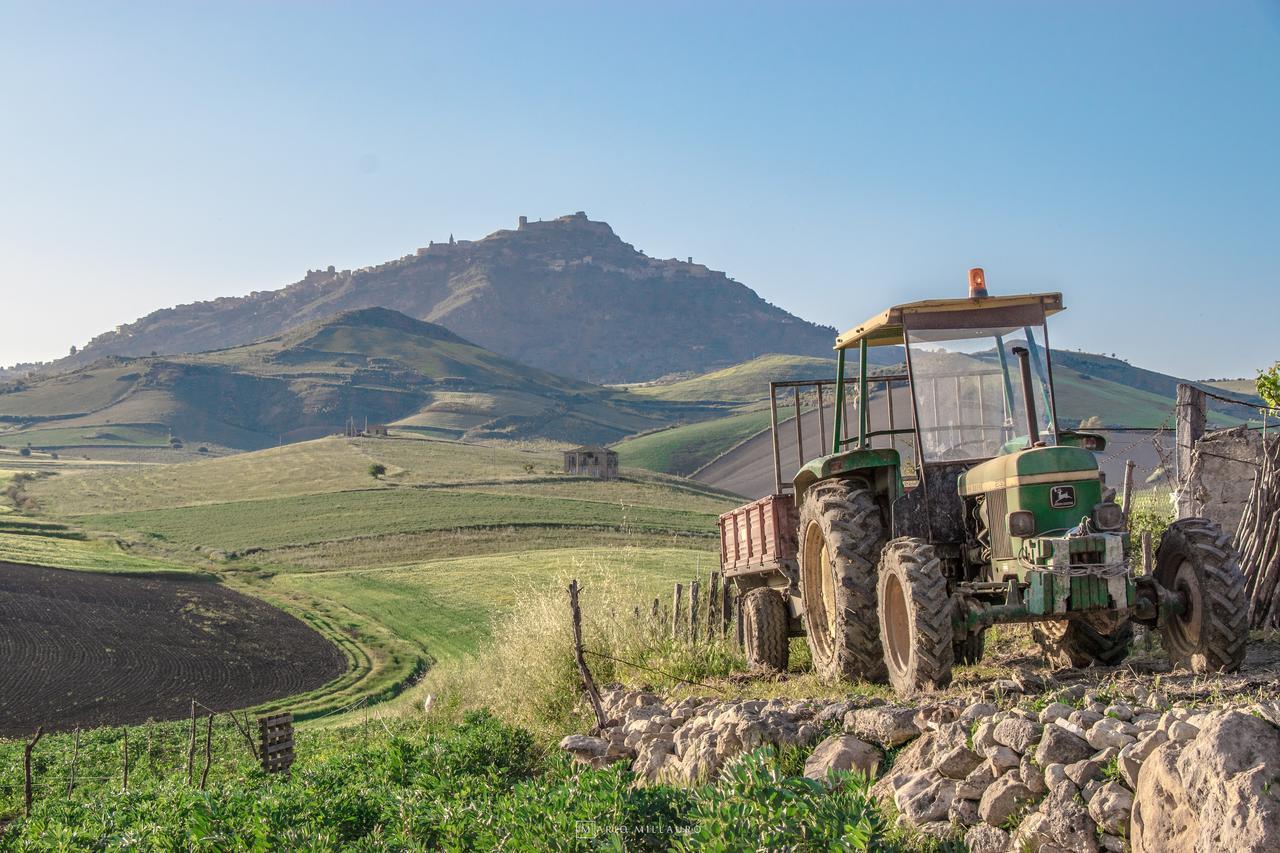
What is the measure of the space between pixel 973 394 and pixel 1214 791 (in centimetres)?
629

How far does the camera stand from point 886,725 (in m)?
7.01

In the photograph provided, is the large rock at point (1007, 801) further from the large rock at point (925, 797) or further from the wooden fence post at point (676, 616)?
the wooden fence post at point (676, 616)

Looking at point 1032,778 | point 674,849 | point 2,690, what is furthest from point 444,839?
point 2,690

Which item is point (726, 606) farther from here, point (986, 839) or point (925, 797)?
point (986, 839)

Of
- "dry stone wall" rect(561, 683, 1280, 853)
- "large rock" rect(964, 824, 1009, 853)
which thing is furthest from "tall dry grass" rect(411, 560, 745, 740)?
"large rock" rect(964, 824, 1009, 853)

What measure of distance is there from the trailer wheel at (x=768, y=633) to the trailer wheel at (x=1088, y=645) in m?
2.90

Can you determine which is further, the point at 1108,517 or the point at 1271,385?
the point at 1271,385

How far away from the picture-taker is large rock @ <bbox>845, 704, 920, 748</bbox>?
6930 mm

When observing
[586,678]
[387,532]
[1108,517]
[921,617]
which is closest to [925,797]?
[921,617]

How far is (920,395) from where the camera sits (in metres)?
10.4

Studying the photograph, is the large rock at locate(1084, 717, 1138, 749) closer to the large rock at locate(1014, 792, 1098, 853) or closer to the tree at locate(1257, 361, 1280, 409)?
the large rock at locate(1014, 792, 1098, 853)

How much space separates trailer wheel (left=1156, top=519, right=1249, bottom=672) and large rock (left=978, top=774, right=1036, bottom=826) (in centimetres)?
349

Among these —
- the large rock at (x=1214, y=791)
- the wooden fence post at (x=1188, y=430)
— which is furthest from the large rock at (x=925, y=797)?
the wooden fence post at (x=1188, y=430)

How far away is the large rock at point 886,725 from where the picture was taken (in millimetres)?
6930
